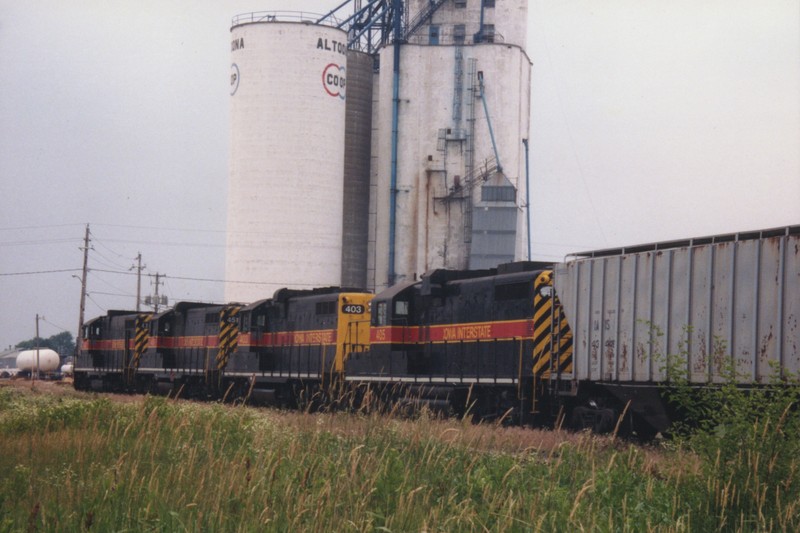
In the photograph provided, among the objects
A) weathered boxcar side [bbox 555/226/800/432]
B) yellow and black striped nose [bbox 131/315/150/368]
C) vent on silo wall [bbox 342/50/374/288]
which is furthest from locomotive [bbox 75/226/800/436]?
vent on silo wall [bbox 342/50/374/288]

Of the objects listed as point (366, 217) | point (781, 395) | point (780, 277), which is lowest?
point (781, 395)

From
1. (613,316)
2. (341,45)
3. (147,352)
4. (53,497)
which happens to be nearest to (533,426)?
(613,316)

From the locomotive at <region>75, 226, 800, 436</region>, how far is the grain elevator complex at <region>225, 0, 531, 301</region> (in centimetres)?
2262

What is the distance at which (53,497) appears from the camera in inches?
336

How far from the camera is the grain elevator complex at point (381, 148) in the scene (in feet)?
186

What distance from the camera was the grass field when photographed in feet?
25.9

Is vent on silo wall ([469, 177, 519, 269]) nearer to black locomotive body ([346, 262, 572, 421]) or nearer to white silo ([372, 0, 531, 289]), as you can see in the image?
white silo ([372, 0, 531, 289])

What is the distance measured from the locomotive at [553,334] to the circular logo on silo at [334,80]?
2631 cm

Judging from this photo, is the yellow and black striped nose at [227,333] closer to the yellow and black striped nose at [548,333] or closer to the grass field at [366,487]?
the yellow and black striped nose at [548,333]

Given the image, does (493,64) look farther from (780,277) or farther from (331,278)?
(780,277)

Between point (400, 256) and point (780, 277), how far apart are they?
44949mm

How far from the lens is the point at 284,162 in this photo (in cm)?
5666

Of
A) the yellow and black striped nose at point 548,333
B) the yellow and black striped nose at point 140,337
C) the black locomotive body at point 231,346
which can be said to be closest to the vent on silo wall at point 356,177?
the black locomotive body at point 231,346

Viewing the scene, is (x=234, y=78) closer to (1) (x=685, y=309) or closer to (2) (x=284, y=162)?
(2) (x=284, y=162)
